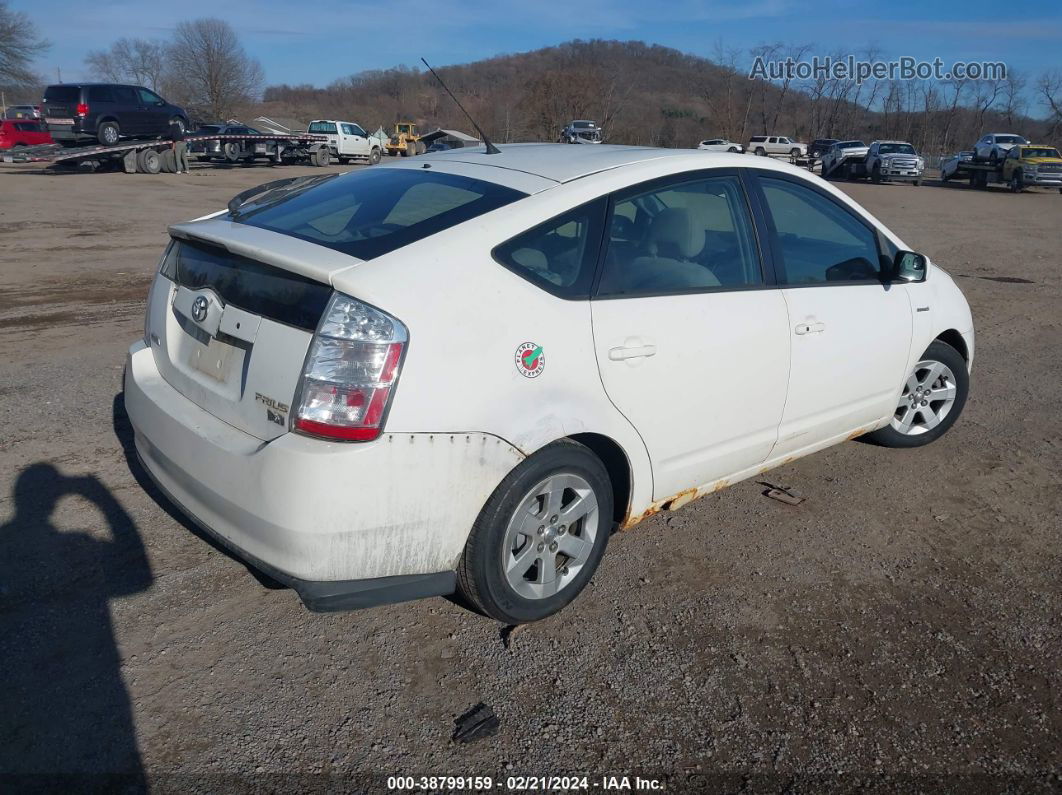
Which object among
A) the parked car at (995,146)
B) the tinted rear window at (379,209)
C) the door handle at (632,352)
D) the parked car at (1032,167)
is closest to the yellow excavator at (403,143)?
the parked car at (995,146)

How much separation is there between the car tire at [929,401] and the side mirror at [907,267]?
2.06 feet

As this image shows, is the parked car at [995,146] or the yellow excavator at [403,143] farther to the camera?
the yellow excavator at [403,143]

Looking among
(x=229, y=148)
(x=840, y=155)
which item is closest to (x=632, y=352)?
(x=229, y=148)

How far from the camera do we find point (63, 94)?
2662cm

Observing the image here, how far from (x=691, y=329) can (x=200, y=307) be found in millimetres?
1896

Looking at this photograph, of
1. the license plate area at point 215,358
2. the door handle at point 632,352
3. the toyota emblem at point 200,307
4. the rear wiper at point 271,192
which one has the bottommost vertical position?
the license plate area at point 215,358

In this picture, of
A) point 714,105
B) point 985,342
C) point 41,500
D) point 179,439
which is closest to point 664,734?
point 179,439

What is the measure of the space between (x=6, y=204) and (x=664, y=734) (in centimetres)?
1862

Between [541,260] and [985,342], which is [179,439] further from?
[985,342]

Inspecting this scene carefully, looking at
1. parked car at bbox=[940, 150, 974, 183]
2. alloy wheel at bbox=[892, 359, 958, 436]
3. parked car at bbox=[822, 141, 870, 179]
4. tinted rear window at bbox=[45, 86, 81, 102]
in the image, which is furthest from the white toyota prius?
parked car at bbox=[940, 150, 974, 183]

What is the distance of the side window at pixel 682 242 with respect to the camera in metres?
→ 3.21

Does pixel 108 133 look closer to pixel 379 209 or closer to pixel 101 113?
pixel 101 113

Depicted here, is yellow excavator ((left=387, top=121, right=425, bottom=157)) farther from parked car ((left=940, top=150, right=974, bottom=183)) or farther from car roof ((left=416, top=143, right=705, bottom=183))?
car roof ((left=416, top=143, right=705, bottom=183))

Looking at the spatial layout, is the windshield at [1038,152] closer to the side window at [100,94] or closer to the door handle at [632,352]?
the side window at [100,94]
